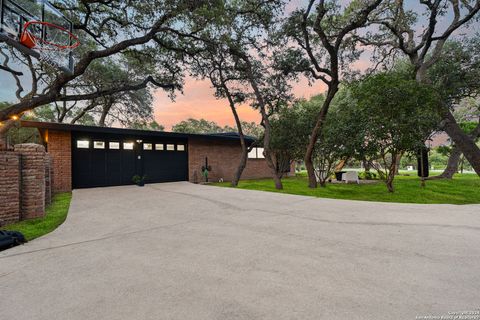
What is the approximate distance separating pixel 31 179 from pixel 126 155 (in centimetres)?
789

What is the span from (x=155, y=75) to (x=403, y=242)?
13.5 meters

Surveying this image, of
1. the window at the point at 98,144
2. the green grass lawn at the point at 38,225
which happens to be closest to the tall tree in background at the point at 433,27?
the green grass lawn at the point at 38,225

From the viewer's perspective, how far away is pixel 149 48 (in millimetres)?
11242

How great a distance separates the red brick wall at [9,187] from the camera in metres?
4.56

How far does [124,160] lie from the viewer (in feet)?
41.2

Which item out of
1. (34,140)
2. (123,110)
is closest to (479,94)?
(123,110)

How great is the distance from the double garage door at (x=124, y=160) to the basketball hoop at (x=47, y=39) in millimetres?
5872

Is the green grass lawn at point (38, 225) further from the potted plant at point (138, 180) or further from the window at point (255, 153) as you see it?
the window at point (255, 153)

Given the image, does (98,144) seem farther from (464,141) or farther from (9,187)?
(464,141)

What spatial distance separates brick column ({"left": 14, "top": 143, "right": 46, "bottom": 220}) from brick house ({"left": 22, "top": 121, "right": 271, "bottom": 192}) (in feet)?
17.6

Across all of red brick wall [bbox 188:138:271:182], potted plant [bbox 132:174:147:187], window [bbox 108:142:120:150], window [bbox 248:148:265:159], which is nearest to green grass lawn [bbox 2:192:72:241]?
potted plant [bbox 132:174:147:187]

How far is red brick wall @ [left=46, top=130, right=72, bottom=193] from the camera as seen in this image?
10.3 m

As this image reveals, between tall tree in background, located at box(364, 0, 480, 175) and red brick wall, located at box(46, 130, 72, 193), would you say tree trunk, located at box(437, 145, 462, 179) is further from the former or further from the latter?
red brick wall, located at box(46, 130, 72, 193)

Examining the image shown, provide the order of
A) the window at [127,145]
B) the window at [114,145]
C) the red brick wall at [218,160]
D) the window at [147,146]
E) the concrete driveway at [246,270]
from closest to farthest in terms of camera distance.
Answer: the concrete driveway at [246,270] → the window at [114,145] → the window at [127,145] → the window at [147,146] → the red brick wall at [218,160]
